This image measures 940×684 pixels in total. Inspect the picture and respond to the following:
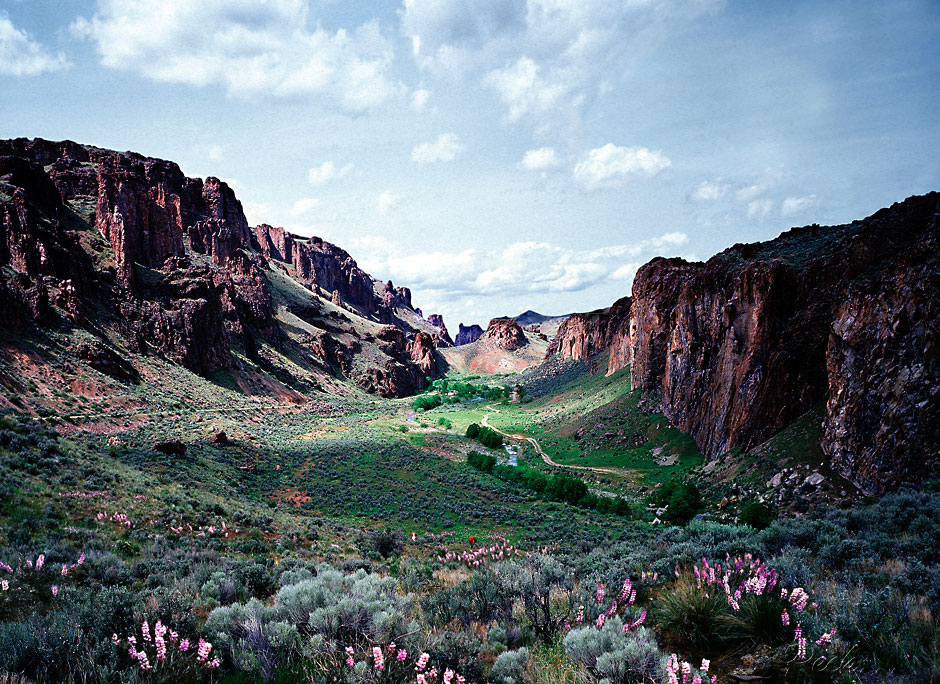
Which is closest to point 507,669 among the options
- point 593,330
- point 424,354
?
point 593,330

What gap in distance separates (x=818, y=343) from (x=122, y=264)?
300ft

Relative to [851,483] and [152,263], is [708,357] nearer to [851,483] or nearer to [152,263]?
[851,483]

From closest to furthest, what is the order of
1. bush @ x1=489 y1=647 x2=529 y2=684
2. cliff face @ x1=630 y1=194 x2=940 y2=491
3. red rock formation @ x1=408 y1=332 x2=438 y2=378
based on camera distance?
bush @ x1=489 y1=647 x2=529 y2=684 < cliff face @ x1=630 y1=194 x2=940 y2=491 < red rock formation @ x1=408 y1=332 x2=438 y2=378

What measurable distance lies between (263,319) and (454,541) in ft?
312

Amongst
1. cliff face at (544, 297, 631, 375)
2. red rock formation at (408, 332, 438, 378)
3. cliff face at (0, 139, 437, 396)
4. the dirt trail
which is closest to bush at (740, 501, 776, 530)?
the dirt trail

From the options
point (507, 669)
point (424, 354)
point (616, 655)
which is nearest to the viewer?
point (616, 655)

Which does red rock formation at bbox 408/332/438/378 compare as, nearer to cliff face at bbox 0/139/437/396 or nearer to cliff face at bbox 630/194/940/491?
cliff face at bbox 0/139/437/396

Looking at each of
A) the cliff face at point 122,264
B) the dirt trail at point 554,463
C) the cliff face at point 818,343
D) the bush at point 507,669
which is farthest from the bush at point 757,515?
the cliff face at point 122,264

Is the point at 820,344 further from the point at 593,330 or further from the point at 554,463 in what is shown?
the point at 593,330

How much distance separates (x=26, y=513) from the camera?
12484 mm

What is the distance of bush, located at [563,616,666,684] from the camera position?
441cm

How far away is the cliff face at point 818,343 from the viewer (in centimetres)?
2120

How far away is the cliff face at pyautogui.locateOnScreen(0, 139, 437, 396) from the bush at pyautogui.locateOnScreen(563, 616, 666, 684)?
207 feet

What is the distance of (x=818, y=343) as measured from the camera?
32.4 meters
